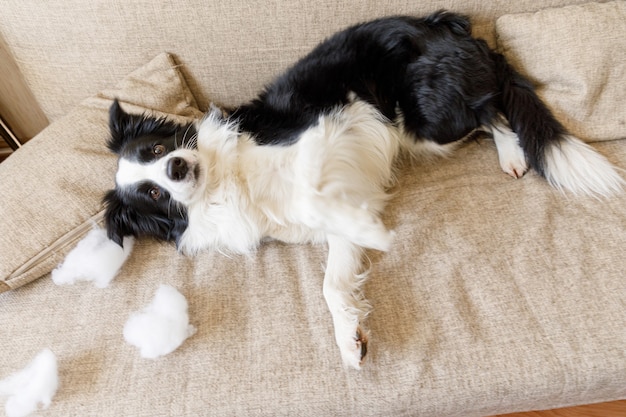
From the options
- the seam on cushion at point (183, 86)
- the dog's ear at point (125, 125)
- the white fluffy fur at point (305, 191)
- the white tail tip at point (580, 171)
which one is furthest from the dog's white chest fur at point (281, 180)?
the white tail tip at point (580, 171)

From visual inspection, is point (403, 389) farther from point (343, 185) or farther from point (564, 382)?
point (343, 185)

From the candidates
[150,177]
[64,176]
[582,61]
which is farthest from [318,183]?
[582,61]

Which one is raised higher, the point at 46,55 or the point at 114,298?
the point at 46,55

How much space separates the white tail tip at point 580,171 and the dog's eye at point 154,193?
4.76 feet

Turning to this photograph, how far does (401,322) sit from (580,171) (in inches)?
34.1

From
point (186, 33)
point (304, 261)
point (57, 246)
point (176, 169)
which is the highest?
point (186, 33)

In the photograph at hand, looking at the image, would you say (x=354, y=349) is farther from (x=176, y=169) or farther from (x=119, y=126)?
(x=119, y=126)

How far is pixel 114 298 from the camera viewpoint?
1.53 metres

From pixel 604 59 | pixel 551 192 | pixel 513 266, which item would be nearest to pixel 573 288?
pixel 513 266

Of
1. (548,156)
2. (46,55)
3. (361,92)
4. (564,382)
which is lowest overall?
(564,382)

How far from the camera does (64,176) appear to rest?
1666 mm

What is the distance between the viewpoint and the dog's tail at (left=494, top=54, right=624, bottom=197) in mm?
1541

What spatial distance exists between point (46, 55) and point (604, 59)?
91.5 inches

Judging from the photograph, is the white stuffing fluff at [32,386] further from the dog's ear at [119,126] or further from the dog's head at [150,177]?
the dog's ear at [119,126]
